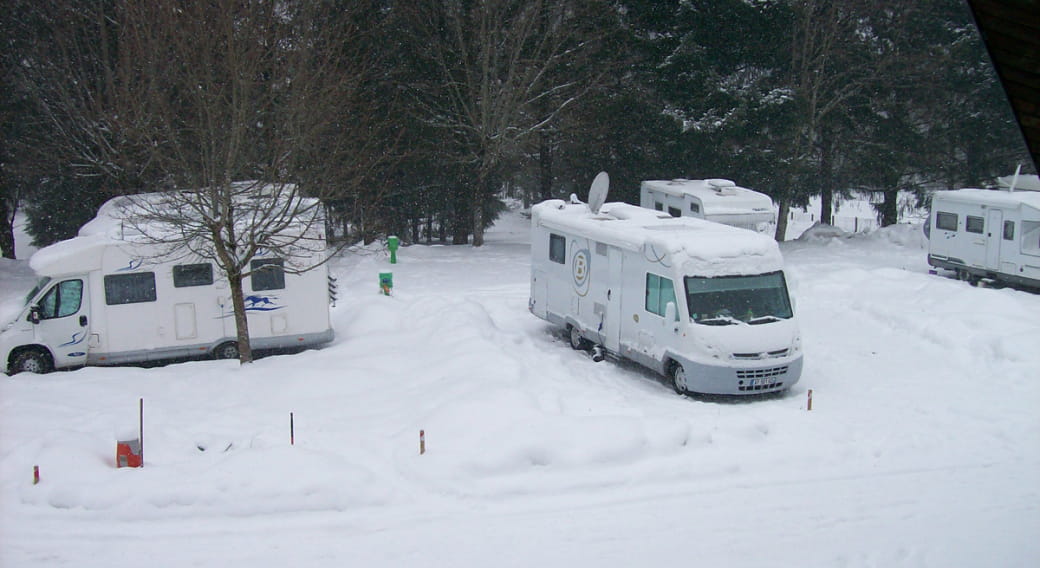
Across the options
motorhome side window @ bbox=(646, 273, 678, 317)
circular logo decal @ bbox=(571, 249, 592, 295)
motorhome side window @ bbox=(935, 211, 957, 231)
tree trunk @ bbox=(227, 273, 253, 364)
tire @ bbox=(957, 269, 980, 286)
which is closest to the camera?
motorhome side window @ bbox=(646, 273, 678, 317)

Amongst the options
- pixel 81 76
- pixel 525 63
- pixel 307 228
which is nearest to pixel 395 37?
pixel 525 63

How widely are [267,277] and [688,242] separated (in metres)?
7.76

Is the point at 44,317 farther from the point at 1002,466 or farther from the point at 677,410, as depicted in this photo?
the point at 1002,466

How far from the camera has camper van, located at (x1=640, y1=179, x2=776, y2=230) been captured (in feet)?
76.6

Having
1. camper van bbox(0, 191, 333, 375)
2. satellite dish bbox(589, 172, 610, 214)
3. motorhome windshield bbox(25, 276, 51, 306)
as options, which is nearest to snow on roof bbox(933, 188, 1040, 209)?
satellite dish bbox(589, 172, 610, 214)

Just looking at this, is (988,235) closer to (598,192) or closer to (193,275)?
(598,192)

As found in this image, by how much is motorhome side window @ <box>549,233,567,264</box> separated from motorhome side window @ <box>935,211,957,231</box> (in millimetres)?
11528

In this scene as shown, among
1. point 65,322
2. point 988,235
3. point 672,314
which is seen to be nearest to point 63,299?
point 65,322

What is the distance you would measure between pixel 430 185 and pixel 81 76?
13299 mm

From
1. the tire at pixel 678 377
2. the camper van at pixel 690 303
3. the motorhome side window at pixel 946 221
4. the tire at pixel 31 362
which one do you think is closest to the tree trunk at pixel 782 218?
the motorhome side window at pixel 946 221

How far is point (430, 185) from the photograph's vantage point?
3294 centimetres

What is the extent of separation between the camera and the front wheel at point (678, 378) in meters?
13.7

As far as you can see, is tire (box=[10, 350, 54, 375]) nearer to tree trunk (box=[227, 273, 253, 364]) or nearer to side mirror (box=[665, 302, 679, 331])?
tree trunk (box=[227, 273, 253, 364])

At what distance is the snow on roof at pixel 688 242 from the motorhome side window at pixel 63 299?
882cm
